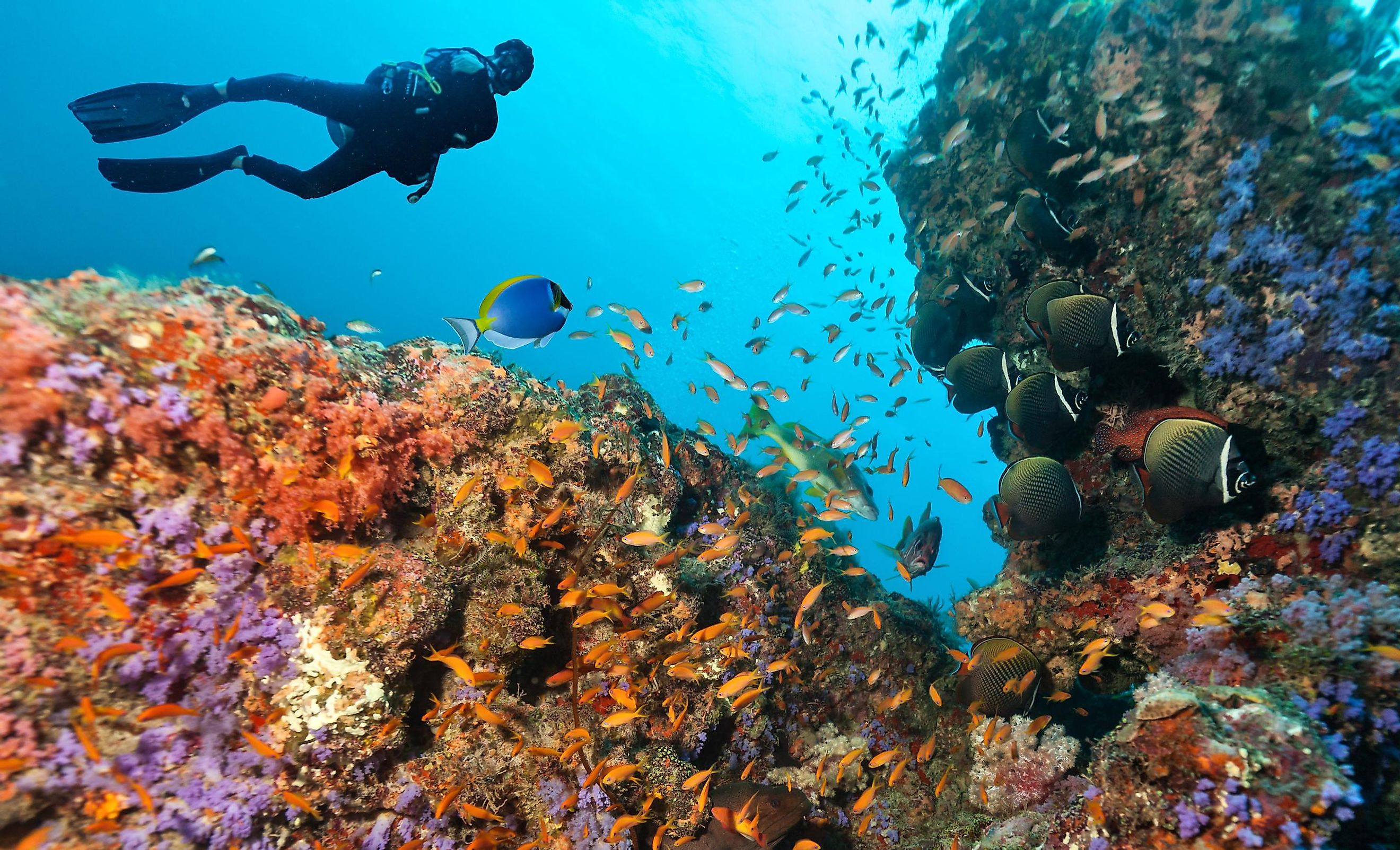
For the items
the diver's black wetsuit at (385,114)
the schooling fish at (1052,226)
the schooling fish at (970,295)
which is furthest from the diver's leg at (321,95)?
the schooling fish at (970,295)

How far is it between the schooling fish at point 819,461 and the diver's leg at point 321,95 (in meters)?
5.36

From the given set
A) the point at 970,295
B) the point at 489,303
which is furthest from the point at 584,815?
the point at 970,295

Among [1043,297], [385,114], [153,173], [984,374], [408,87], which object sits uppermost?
[408,87]

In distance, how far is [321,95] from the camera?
17.0ft

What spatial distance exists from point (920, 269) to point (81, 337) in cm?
1080

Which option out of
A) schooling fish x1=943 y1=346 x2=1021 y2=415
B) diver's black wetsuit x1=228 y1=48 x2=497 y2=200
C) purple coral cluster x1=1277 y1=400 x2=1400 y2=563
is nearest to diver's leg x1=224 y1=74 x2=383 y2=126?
diver's black wetsuit x1=228 y1=48 x2=497 y2=200

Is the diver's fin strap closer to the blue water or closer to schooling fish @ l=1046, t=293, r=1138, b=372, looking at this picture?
schooling fish @ l=1046, t=293, r=1138, b=372

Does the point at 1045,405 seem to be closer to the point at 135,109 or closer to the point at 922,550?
the point at 922,550

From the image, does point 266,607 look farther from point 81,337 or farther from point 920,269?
point 920,269

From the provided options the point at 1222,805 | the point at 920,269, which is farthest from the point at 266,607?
the point at 920,269

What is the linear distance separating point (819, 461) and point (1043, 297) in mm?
3129

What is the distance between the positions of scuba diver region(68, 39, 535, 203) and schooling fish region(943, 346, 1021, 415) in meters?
5.38

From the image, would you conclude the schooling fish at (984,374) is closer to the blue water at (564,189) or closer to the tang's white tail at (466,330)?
the tang's white tail at (466,330)

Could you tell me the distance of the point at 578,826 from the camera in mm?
3688
